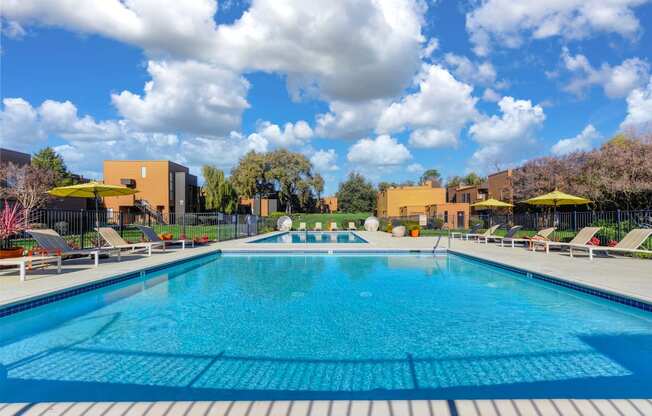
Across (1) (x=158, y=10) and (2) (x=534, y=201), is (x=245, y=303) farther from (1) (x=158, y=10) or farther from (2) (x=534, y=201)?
(2) (x=534, y=201)

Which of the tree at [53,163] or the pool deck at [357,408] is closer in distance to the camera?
the pool deck at [357,408]

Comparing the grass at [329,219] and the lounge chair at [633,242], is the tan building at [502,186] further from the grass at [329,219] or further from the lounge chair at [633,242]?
the lounge chair at [633,242]

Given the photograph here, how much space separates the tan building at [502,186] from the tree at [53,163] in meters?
29.5

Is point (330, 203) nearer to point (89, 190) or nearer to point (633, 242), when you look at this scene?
point (89, 190)

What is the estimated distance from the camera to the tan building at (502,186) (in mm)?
27630

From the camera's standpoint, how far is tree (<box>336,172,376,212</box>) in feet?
165

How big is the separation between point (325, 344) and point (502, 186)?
2869cm

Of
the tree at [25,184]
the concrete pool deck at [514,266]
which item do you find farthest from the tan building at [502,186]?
the tree at [25,184]

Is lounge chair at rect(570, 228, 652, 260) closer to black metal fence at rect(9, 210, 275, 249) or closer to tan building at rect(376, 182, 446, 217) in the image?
black metal fence at rect(9, 210, 275, 249)

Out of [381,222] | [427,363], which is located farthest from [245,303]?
[381,222]

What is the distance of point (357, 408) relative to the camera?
2.37 m

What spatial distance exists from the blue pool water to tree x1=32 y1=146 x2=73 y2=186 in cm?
2299

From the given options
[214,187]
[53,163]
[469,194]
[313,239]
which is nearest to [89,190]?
[313,239]

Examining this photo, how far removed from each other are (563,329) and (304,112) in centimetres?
2708
